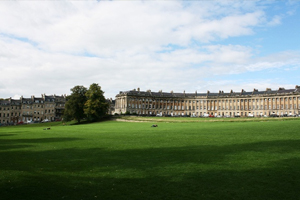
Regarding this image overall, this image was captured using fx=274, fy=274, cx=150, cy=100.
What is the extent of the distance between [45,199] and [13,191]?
179 centimetres

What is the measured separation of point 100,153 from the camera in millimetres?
19812

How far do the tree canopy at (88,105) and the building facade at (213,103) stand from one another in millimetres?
31417

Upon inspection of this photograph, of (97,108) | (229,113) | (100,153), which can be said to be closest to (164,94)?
(229,113)

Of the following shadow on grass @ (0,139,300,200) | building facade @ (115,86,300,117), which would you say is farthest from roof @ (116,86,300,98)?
shadow on grass @ (0,139,300,200)

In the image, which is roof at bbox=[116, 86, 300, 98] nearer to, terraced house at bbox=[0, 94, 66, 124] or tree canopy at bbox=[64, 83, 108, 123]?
terraced house at bbox=[0, 94, 66, 124]

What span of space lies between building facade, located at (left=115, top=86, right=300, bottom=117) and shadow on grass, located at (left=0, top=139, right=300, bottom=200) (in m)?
107

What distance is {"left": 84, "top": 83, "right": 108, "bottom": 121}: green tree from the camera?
3503 inches

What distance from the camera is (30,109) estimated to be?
463 ft

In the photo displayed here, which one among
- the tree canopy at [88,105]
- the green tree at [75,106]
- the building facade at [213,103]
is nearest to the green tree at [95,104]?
the tree canopy at [88,105]

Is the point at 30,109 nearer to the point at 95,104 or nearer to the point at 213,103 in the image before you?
the point at 95,104

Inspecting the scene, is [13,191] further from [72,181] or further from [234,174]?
[234,174]

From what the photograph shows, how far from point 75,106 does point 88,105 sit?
6.40 m

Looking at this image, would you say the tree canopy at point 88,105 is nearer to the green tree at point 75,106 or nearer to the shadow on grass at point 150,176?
the green tree at point 75,106

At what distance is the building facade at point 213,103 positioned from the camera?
4934 inches
